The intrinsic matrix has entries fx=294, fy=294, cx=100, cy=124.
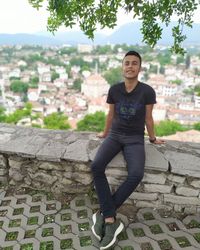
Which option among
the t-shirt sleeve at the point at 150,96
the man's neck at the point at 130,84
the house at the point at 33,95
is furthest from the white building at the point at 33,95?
the t-shirt sleeve at the point at 150,96

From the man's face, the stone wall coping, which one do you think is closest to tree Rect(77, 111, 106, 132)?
the stone wall coping

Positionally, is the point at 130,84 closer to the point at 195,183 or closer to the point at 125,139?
the point at 125,139

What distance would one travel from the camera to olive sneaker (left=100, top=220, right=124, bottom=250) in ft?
7.50

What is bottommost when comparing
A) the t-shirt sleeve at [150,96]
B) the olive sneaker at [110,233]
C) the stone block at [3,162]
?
the olive sneaker at [110,233]

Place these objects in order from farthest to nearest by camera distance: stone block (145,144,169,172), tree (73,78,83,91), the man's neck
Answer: tree (73,78,83,91), the man's neck, stone block (145,144,169,172)

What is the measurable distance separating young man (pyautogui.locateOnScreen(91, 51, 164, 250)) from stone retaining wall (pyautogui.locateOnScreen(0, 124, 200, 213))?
153 millimetres

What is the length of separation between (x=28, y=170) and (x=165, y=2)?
A: 217cm

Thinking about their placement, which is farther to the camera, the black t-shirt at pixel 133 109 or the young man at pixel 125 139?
the black t-shirt at pixel 133 109

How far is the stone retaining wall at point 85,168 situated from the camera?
8.80 feet

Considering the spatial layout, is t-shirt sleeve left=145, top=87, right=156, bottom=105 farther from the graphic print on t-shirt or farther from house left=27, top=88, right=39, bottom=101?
house left=27, top=88, right=39, bottom=101

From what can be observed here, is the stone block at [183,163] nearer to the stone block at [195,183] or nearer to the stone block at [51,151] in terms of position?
the stone block at [195,183]

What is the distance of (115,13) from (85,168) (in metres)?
1.67

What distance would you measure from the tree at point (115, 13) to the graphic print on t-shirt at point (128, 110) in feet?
2.76

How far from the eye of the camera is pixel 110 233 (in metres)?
2.35
